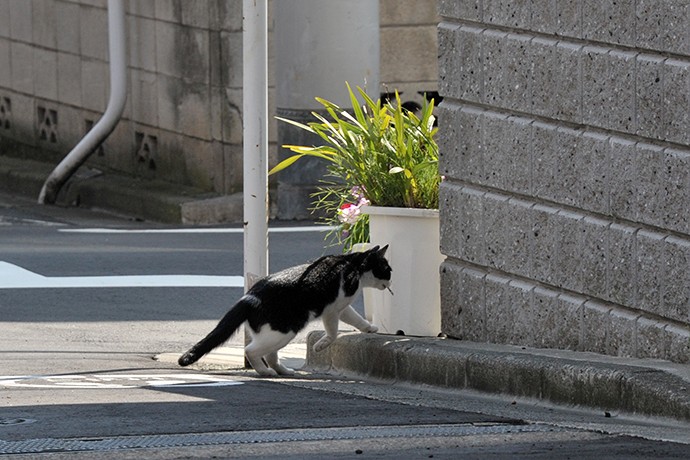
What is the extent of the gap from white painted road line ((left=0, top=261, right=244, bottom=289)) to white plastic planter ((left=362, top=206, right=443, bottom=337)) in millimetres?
3347

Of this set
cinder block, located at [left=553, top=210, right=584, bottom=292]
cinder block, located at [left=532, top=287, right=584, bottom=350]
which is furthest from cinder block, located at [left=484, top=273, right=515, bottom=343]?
cinder block, located at [left=553, top=210, right=584, bottom=292]

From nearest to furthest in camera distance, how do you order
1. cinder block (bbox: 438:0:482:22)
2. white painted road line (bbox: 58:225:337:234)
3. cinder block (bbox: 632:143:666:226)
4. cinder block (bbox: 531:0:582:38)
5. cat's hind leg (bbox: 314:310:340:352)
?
cinder block (bbox: 632:143:666:226) < cinder block (bbox: 531:0:582:38) < cinder block (bbox: 438:0:482:22) < cat's hind leg (bbox: 314:310:340:352) < white painted road line (bbox: 58:225:337:234)

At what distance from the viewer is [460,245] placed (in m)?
9.10

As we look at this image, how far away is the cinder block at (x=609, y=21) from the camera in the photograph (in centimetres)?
770

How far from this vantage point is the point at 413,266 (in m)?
9.46

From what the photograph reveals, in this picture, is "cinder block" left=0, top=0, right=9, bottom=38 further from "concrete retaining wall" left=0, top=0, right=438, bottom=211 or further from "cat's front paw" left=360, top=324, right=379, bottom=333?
"cat's front paw" left=360, top=324, right=379, bottom=333

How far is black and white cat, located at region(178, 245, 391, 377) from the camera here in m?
9.11

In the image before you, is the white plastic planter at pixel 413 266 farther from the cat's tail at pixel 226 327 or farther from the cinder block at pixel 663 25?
the cinder block at pixel 663 25

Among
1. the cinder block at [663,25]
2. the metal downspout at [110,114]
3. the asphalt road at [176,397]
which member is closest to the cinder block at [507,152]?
the cinder block at [663,25]

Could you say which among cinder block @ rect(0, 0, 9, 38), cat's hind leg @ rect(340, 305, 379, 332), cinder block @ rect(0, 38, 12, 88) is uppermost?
cinder block @ rect(0, 0, 9, 38)

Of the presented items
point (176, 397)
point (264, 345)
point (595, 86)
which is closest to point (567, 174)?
point (595, 86)

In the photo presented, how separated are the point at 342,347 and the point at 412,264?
595 mm

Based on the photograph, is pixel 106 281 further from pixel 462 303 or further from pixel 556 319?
pixel 556 319

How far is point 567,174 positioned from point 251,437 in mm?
2500
